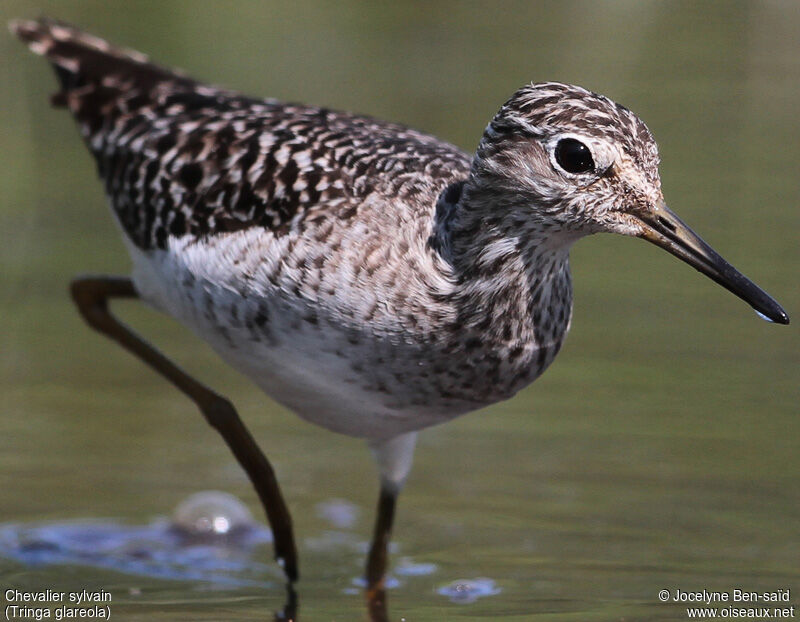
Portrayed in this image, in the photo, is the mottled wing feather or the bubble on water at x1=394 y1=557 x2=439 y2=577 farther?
the bubble on water at x1=394 y1=557 x2=439 y2=577

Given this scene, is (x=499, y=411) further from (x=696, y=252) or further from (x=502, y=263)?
(x=696, y=252)

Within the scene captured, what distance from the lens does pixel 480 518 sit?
8062 millimetres

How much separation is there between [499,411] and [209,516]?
2.31 metres

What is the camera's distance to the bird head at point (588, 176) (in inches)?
233

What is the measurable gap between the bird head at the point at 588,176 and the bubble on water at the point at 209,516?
2693mm

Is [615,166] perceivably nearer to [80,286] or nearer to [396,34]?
[80,286]

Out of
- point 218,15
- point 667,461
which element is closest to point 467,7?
point 218,15

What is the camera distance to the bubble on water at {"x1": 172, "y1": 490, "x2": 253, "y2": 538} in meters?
7.89

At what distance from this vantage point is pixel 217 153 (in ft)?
24.2

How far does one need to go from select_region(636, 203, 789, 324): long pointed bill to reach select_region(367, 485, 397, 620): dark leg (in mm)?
2305

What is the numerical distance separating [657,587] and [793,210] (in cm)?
619
